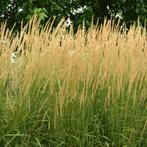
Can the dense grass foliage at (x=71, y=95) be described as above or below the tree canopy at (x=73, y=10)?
below

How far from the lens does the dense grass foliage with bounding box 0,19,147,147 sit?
11.1ft

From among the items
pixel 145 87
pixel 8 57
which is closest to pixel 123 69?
pixel 145 87

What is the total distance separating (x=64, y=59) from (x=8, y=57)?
0.43 m

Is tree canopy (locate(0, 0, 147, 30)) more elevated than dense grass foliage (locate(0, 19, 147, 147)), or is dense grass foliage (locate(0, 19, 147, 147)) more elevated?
tree canopy (locate(0, 0, 147, 30))

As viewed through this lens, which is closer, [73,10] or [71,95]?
[71,95]

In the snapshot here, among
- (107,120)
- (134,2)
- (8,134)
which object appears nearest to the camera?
(8,134)

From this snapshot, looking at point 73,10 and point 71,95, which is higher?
point 73,10

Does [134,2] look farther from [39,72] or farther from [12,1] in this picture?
[39,72]

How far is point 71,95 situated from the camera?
340 cm

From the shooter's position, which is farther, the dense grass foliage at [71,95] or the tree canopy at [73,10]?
the tree canopy at [73,10]

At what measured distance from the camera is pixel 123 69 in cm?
359

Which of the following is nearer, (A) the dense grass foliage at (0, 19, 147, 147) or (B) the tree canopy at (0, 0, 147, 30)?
(A) the dense grass foliage at (0, 19, 147, 147)

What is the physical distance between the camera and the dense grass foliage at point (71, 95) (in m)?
3.37

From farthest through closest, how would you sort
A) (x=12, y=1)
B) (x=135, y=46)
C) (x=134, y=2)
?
(x=134, y=2), (x=12, y=1), (x=135, y=46)
